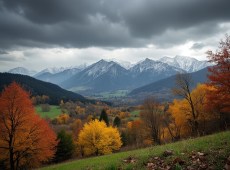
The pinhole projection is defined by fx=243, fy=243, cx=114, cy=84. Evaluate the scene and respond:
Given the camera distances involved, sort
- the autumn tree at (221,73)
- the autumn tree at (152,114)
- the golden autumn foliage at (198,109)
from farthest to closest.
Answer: the autumn tree at (152,114), the golden autumn foliage at (198,109), the autumn tree at (221,73)

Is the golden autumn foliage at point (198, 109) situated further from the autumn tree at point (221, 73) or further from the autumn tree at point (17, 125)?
the autumn tree at point (17, 125)

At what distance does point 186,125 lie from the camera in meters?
71.2

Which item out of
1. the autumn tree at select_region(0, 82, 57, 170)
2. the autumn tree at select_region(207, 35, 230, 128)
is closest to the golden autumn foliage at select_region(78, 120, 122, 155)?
the autumn tree at select_region(0, 82, 57, 170)

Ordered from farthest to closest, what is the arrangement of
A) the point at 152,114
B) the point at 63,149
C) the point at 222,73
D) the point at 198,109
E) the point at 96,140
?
the point at 96,140
the point at 63,149
the point at 152,114
the point at 198,109
the point at 222,73

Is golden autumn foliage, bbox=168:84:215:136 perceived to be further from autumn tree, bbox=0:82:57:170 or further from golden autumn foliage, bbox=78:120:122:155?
autumn tree, bbox=0:82:57:170

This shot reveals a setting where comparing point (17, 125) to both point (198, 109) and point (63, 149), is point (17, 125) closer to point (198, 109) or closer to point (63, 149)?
point (63, 149)

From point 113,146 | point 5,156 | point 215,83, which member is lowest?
point 113,146

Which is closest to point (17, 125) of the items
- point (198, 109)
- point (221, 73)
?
point (221, 73)

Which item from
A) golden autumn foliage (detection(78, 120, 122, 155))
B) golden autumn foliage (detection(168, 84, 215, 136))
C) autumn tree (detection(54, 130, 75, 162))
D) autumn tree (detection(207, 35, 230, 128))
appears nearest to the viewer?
autumn tree (detection(207, 35, 230, 128))

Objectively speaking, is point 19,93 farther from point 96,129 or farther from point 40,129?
point 96,129

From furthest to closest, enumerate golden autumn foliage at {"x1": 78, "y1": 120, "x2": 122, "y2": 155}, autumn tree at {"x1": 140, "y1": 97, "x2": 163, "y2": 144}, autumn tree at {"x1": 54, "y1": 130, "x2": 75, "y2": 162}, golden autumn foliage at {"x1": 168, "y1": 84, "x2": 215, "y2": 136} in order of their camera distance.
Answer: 1. golden autumn foliage at {"x1": 78, "y1": 120, "x2": 122, "y2": 155}
2. autumn tree at {"x1": 54, "y1": 130, "x2": 75, "y2": 162}
3. autumn tree at {"x1": 140, "y1": 97, "x2": 163, "y2": 144}
4. golden autumn foliage at {"x1": 168, "y1": 84, "x2": 215, "y2": 136}

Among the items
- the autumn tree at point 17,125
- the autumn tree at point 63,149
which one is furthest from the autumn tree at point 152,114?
the autumn tree at point 17,125

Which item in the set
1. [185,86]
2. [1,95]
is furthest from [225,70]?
[1,95]

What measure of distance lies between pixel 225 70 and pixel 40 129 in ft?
103
